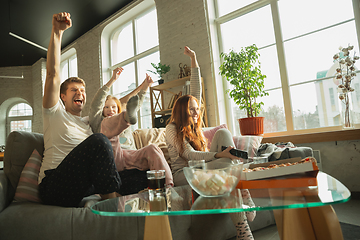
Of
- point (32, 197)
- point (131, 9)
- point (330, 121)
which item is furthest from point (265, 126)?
point (131, 9)

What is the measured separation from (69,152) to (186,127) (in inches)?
31.0

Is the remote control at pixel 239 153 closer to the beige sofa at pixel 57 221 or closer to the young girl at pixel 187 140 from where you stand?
the young girl at pixel 187 140

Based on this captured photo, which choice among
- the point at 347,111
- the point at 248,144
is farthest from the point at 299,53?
the point at 248,144

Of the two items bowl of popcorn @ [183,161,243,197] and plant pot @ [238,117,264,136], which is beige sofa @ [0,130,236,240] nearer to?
bowl of popcorn @ [183,161,243,197]

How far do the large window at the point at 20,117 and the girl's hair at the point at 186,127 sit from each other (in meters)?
7.89

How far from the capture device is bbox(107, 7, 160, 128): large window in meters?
4.90

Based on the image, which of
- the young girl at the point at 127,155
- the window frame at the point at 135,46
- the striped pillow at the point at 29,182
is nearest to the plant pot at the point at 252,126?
the young girl at the point at 127,155

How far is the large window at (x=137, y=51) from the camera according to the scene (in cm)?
490

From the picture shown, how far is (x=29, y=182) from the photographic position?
4.24 feet

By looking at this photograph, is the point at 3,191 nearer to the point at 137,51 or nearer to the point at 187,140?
the point at 187,140

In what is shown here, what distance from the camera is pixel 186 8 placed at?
3.93 meters

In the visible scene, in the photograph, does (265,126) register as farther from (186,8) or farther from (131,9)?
(131,9)

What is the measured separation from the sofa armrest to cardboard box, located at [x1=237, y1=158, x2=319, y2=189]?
43.9 inches

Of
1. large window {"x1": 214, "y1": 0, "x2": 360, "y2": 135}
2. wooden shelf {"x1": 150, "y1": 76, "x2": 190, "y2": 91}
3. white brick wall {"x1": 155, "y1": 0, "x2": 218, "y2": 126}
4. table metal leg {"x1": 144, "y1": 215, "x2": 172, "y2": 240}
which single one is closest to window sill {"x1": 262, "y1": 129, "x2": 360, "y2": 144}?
large window {"x1": 214, "y1": 0, "x2": 360, "y2": 135}
